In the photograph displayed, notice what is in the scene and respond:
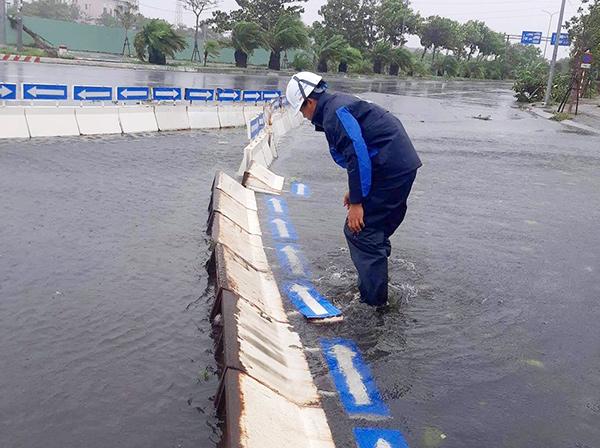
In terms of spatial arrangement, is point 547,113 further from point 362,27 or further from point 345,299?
point 362,27

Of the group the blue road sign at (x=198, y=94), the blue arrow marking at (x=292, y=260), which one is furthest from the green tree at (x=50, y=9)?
the blue arrow marking at (x=292, y=260)

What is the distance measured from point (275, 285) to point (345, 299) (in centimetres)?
65

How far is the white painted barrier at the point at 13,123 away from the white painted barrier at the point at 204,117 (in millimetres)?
4582

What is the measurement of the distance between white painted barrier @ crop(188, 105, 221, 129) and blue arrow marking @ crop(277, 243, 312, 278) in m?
10.1

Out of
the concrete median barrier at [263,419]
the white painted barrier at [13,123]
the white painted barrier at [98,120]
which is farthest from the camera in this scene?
the white painted barrier at [98,120]

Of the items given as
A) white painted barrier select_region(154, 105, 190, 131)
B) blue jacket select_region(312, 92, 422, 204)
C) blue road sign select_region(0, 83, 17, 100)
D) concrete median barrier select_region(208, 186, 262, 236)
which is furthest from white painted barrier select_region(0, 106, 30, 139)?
blue jacket select_region(312, 92, 422, 204)

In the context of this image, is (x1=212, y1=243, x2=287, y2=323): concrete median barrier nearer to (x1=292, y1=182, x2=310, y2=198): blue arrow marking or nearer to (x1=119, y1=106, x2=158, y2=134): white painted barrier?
(x1=292, y1=182, x2=310, y2=198): blue arrow marking

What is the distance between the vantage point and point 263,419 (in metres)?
3.13

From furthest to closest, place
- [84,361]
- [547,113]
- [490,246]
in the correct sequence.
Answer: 1. [547,113]
2. [490,246]
3. [84,361]

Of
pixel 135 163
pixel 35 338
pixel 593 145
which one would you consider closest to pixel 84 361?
pixel 35 338

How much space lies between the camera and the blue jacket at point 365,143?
4398 mm

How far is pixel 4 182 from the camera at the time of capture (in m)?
8.27

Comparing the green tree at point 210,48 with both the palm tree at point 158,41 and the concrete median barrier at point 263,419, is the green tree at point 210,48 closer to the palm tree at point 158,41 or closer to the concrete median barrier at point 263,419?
the palm tree at point 158,41

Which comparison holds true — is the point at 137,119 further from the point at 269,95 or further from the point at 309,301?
the point at 309,301
